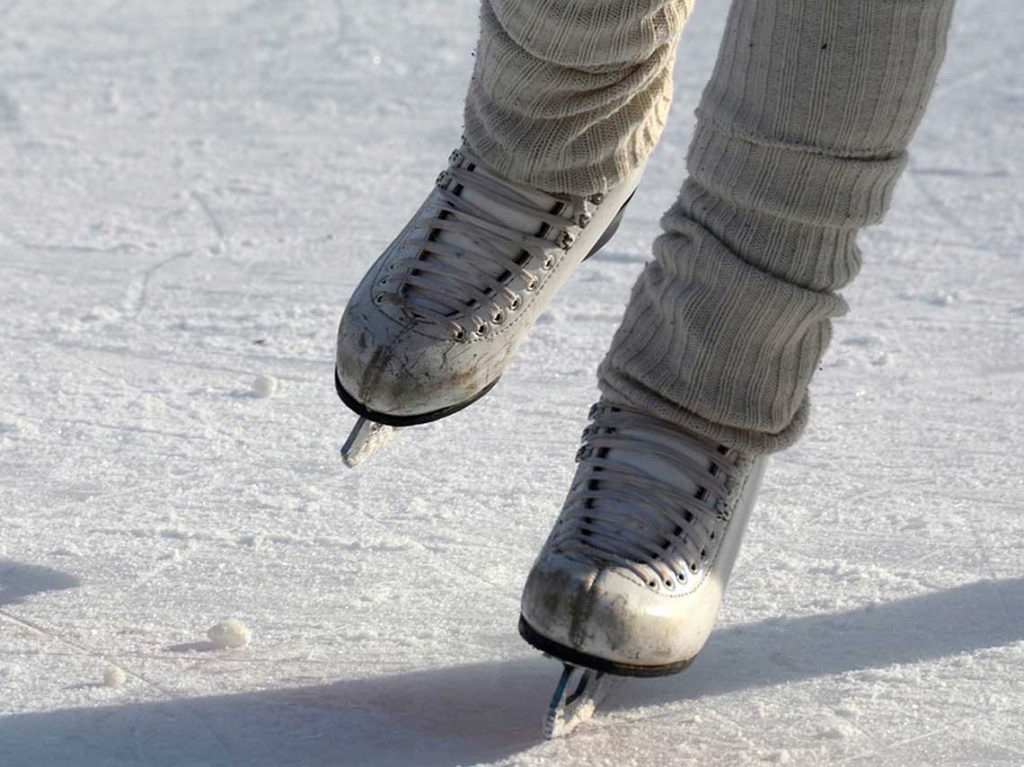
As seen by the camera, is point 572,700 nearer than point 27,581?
Yes

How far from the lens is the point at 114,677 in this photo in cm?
122

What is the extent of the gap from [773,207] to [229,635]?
543mm

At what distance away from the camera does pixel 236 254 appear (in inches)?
88.7

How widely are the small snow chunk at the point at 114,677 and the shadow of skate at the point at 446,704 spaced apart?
37mm

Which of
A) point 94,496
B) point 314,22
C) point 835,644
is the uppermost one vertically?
point 835,644

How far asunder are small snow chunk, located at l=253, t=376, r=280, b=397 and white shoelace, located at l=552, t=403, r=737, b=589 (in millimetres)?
618

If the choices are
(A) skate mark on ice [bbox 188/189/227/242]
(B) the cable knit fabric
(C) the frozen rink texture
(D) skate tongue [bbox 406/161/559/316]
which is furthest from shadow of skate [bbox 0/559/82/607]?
(A) skate mark on ice [bbox 188/189/227/242]

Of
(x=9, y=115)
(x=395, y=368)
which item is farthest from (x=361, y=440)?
(x=9, y=115)

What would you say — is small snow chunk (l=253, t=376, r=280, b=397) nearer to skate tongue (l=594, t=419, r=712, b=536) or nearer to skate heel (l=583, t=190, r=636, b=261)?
skate heel (l=583, t=190, r=636, b=261)

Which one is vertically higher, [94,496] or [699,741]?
[699,741]

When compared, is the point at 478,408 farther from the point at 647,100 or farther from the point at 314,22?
the point at 314,22

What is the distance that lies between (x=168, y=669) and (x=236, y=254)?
3.59 feet

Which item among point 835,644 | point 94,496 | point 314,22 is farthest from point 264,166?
point 835,644

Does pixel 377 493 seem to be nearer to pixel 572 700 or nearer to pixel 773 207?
pixel 572 700
